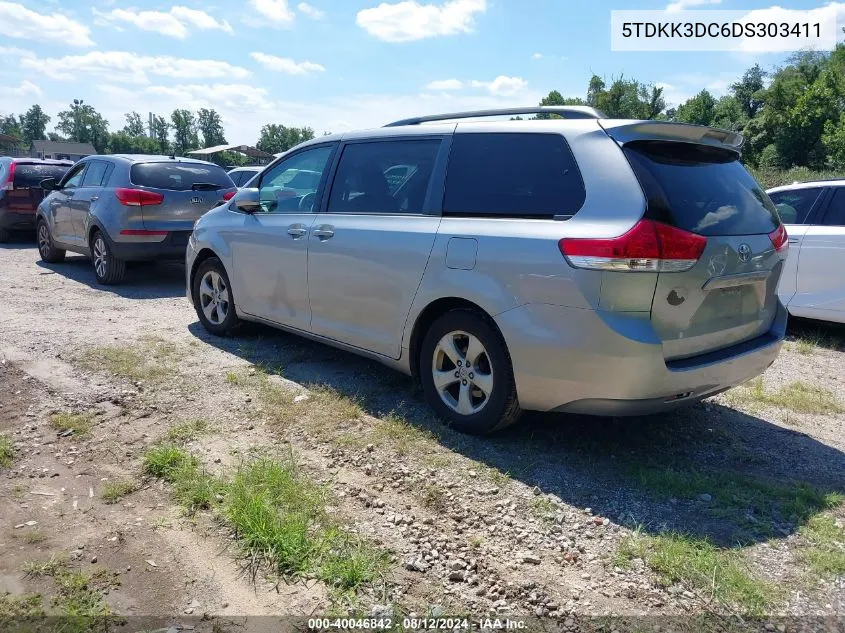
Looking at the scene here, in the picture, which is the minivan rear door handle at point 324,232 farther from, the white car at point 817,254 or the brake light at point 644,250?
the white car at point 817,254

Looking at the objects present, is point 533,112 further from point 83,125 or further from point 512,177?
point 83,125

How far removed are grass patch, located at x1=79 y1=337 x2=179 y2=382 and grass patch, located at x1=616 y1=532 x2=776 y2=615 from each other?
3.58 metres

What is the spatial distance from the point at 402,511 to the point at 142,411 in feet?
6.91

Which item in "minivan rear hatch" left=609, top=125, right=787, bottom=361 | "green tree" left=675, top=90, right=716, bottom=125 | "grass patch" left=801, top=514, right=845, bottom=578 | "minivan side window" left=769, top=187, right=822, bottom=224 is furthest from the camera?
"green tree" left=675, top=90, right=716, bottom=125

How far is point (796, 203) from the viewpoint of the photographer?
274 inches

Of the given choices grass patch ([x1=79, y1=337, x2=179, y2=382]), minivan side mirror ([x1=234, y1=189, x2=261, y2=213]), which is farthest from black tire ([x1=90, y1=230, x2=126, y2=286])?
minivan side mirror ([x1=234, y1=189, x2=261, y2=213])

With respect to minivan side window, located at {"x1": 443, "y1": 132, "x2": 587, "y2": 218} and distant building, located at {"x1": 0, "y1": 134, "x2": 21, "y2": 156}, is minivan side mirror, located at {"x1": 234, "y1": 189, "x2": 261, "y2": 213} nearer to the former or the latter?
minivan side window, located at {"x1": 443, "y1": 132, "x2": 587, "y2": 218}

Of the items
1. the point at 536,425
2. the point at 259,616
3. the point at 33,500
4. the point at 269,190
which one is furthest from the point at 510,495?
the point at 269,190

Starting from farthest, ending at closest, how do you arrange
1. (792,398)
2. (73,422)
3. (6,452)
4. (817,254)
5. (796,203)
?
1. (796,203)
2. (817,254)
3. (792,398)
4. (73,422)
5. (6,452)

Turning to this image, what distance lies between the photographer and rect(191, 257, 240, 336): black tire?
600cm

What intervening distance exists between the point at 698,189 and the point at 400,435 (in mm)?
2151

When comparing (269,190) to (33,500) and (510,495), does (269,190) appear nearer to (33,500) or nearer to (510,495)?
(33,500)

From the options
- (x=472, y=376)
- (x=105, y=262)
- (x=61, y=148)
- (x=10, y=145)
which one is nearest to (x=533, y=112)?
(x=472, y=376)

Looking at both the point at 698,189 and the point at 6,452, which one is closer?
the point at 698,189
